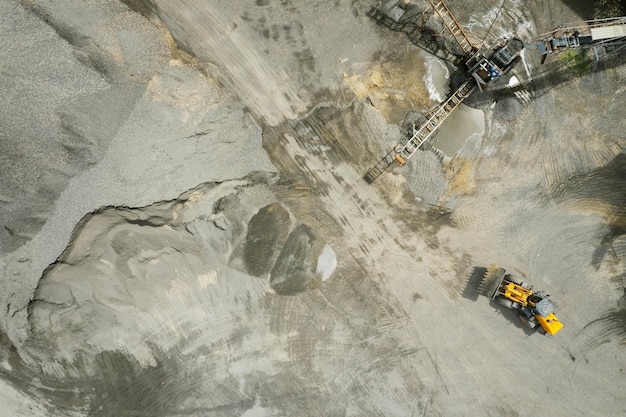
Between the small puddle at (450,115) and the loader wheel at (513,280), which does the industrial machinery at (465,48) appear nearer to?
the small puddle at (450,115)

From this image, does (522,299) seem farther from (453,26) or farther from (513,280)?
(453,26)

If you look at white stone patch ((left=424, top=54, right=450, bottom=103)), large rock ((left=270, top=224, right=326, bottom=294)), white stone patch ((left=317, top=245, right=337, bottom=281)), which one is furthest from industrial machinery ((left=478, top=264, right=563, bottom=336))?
white stone patch ((left=424, top=54, right=450, bottom=103))

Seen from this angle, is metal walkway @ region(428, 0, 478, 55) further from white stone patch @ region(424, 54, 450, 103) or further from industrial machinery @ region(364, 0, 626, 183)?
white stone patch @ region(424, 54, 450, 103)

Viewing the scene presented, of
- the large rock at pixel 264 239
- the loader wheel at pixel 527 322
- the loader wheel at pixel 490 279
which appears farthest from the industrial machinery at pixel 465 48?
the loader wheel at pixel 527 322

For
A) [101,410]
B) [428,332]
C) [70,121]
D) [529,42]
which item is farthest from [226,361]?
[529,42]

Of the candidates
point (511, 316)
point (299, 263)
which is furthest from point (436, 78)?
point (511, 316)

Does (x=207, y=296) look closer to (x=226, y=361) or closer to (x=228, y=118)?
(x=226, y=361)
